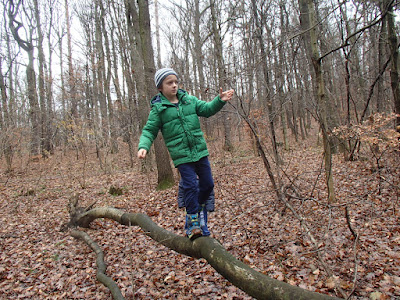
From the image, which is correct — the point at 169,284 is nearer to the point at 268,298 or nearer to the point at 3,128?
the point at 268,298

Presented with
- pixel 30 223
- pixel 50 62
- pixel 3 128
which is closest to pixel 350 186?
pixel 30 223

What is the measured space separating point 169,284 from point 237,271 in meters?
1.76

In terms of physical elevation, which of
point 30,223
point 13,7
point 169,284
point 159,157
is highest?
point 13,7

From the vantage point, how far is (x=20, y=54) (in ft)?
60.3

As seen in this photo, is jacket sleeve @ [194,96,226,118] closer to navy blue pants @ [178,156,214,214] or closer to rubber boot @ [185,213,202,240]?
navy blue pants @ [178,156,214,214]

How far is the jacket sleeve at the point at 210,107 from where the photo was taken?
111 inches

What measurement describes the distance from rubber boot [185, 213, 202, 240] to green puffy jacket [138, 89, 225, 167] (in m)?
0.59

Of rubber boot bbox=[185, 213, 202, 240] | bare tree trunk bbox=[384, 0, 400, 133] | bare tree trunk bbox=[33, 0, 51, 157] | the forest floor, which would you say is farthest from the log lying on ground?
bare tree trunk bbox=[33, 0, 51, 157]

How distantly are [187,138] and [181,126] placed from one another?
0.15 metres

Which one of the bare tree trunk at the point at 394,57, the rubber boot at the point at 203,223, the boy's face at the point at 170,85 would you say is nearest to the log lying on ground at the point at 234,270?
the rubber boot at the point at 203,223

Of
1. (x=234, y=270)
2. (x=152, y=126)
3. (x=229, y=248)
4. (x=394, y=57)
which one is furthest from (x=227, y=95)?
(x=394, y=57)

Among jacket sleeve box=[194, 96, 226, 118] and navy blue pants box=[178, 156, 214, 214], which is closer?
navy blue pants box=[178, 156, 214, 214]

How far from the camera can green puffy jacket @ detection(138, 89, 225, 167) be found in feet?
9.21

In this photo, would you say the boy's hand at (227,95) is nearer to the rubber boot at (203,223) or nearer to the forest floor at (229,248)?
the rubber boot at (203,223)
